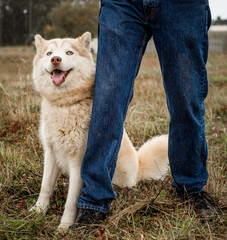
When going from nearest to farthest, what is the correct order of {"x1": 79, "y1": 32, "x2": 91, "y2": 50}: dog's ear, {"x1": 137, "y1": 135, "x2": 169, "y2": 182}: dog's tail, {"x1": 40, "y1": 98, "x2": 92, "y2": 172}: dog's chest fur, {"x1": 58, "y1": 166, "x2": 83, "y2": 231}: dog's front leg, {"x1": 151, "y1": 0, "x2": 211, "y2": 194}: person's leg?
{"x1": 151, "y1": 0, "x2": 211, "y2": 194}: person's leg, {"x1": 58, "y1": 166, "x2": 83, "y2": 231}: dog's front leg, {"x1": 40, "y1": 98, "x2": 92, "y2": 172}: dog's chest fur, {"x1": 79, "y1": 32, "x2": 91, "y2": 50}: dog's ear, {"x1": 137, "y1": 135, "x2": 169, "y2": 182}: dog's tail

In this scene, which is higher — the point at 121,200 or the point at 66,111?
the point at 66,111

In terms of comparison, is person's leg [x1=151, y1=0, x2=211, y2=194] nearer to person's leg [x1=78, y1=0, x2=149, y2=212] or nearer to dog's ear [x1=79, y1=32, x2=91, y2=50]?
person's leg [x1=78, y1=0, x2=149, y2=212]

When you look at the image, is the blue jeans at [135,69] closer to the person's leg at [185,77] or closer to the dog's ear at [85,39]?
the person's leg at [185,77]

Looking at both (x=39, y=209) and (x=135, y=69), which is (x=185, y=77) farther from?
(x=39, y=209)

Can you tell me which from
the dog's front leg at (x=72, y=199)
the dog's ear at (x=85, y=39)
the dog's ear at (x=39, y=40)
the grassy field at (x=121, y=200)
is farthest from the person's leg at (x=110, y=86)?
the dog's ear at (x=39, y=40)

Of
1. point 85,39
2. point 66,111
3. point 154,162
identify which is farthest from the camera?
point 154,162

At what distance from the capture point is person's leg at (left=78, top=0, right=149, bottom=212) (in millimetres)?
1362

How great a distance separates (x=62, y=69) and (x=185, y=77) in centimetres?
77

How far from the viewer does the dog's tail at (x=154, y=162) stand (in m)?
2.14

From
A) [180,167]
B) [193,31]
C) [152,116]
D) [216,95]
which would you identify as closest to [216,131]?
[152,116]

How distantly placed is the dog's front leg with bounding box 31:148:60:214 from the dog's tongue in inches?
18.0

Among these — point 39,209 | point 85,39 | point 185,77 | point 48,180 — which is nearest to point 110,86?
point 185,77

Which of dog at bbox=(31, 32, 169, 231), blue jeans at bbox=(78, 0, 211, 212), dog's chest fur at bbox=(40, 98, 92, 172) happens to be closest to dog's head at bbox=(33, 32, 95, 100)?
dog at bbox=(31, 32, 169, 231)

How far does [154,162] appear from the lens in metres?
2.16
